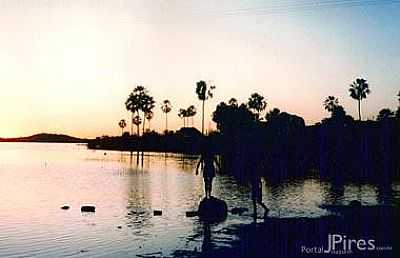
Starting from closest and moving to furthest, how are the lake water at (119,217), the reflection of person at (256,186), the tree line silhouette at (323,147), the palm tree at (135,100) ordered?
the lake water at (119,217) < the reflection of person at (256,186) < the tree line silhouette at (323,147) < the palm tree at (135,100)

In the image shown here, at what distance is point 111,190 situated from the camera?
4034 cm

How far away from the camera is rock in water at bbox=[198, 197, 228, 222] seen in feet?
74.5

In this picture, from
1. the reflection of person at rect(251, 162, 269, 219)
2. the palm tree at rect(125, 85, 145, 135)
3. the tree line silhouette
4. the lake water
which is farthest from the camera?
the palm tree at rect(125, 85, 145, 135)

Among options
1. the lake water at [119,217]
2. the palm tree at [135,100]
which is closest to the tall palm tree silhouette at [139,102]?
the palm tree at [135,100]

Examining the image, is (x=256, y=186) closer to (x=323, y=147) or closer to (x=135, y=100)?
(x=323, y=147)

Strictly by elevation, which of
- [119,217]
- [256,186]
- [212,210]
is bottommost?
[119,217]

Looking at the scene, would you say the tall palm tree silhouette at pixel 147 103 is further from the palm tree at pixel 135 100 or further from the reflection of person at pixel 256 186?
Result: the reflection of person at pixel 256 186

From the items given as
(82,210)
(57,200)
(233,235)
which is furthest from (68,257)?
(57,200)

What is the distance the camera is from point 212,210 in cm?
2288

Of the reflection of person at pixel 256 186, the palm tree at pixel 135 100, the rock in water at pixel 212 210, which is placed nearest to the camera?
the rock in water at pixel 212 210

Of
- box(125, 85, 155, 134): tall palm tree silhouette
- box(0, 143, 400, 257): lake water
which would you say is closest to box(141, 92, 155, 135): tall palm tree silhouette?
box(125, 85, 155, 134): tall palm tree silhouette

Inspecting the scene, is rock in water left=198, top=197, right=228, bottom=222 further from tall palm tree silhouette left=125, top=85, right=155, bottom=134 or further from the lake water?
tall palm tree silhouette left=125, top=85, right=155, bottom=134

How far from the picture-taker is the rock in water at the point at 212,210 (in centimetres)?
2271

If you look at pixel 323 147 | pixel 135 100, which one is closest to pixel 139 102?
pixel 135 100
